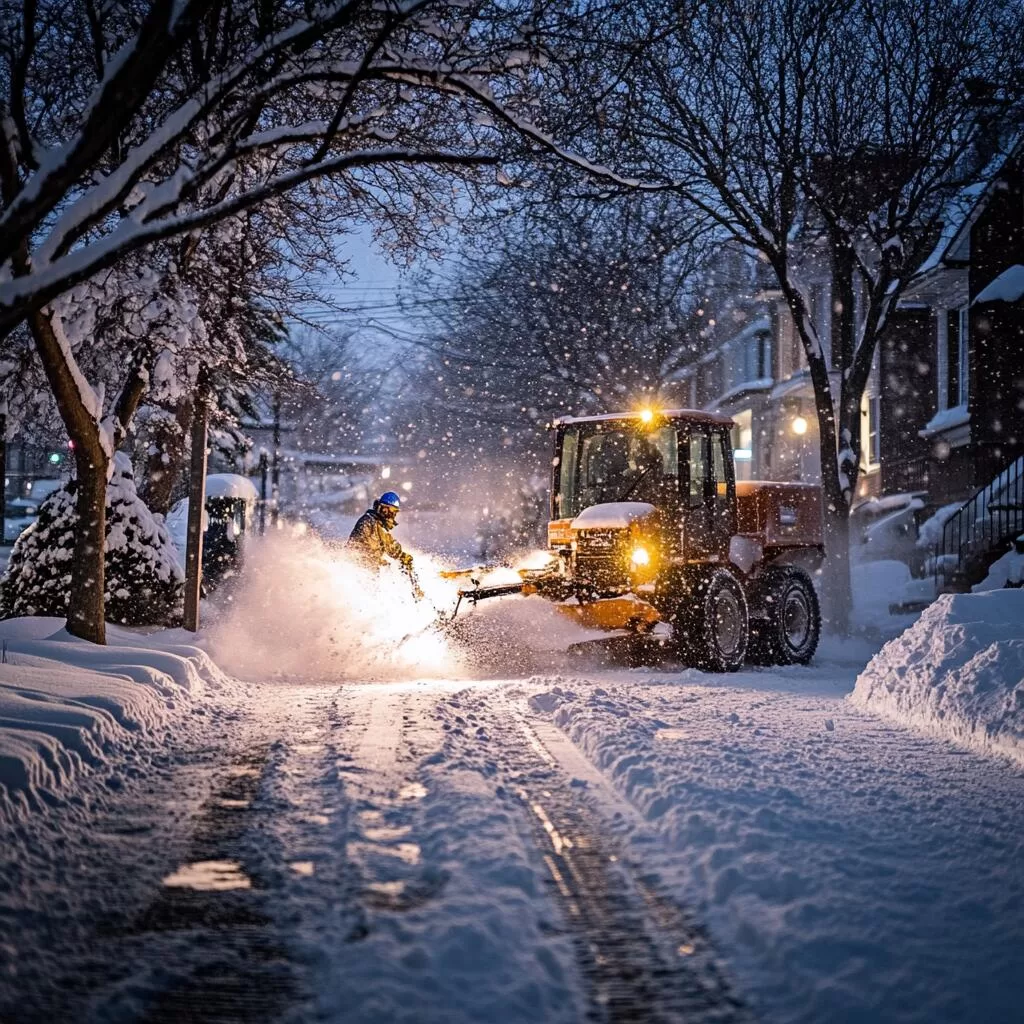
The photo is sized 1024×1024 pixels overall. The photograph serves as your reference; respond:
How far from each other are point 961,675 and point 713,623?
15.2 feet

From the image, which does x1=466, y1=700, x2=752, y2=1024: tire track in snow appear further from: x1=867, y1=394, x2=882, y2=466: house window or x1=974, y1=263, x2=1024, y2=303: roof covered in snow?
x1=867, y1=394, x2=882, y2=466: house window

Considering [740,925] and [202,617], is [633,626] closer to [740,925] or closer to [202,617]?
[202,617]

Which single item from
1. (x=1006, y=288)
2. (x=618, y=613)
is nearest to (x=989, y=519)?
(x=1006, y=288)

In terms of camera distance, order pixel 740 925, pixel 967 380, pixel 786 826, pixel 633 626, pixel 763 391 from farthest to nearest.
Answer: pixel 763 391, pixel 967 380, pixel 633 626, pixel 786 826, pixel 740 925

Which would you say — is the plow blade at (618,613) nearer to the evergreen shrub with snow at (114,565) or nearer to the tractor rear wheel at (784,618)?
the tractor rear wheel at (784,618)

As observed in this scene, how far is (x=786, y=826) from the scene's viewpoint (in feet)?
18.1

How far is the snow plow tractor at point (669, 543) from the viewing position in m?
12.5

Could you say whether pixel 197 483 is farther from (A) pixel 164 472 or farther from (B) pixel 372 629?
(A) pixel 164 472

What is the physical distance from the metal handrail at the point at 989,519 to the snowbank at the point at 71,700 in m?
14.5

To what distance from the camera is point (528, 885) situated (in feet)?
15.1

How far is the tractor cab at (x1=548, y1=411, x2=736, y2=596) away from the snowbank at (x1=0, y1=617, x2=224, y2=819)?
14.2 feet

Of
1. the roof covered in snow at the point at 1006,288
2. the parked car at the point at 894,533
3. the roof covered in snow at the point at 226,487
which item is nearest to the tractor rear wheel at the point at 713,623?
the roof covered in snow at the point at 1006,288

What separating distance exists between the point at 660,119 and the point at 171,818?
14.4 m

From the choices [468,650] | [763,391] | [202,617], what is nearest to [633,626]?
[468,650]
